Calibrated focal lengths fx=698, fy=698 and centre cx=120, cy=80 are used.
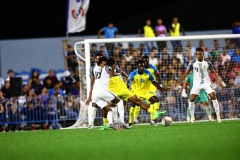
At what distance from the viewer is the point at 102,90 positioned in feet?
59.0

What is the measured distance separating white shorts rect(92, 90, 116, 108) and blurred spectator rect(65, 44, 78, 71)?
7.77m

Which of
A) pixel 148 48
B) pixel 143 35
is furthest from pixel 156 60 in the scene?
pixel 143 35

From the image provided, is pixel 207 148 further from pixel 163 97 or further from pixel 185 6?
pixel 185 6

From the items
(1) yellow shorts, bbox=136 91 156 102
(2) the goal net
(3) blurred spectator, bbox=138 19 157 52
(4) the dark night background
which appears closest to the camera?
(1) yellow shorts, bbox=136 91 156 102

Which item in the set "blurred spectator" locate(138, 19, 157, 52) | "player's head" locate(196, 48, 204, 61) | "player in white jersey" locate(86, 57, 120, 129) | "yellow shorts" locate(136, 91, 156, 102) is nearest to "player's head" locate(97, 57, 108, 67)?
"player in white jersey" locate(86, 57, 120, 129)

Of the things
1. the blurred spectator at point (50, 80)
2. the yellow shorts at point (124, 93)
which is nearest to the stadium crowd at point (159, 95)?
the blurred spectator at point (50, 80)

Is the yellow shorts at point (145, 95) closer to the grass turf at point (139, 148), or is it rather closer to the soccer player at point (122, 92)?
the soccer player at point (122, 92)

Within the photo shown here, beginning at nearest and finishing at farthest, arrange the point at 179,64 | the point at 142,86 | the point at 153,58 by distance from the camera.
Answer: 1. the point at 142,86
2. the point at 179,64
3. the point at 153,58

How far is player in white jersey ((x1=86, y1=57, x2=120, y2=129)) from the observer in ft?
59.0

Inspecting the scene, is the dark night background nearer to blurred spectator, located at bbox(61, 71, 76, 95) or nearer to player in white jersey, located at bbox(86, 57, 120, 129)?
blurred spectator, located at bbox(61, 71, 76, 95)

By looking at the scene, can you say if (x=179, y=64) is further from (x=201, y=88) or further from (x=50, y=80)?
(x=50, y=80)

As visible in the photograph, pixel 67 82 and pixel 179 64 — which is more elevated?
pixel 179 64

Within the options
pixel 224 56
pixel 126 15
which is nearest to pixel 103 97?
pixel 224 56

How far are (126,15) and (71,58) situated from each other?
405 centimetres
